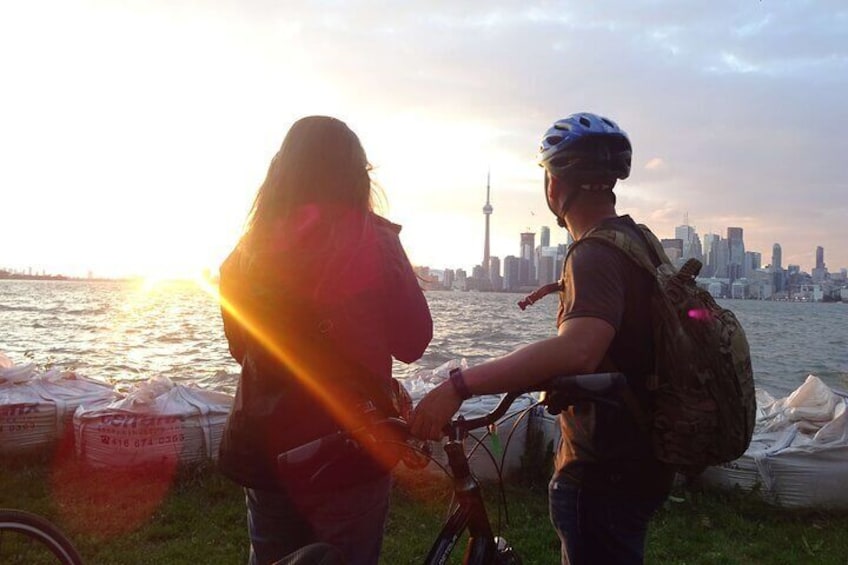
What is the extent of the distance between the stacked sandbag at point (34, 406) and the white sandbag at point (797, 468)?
642 cm

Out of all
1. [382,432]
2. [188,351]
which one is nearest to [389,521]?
[382,432]

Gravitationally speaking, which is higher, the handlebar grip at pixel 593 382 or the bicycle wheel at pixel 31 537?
the handlebar grip at pixel 593 382

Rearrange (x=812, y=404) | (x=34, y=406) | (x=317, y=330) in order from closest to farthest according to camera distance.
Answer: (x=317, y=330)
(x=34, y=406)
(x=812, y=404)

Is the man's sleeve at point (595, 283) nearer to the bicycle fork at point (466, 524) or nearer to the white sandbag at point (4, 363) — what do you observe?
the bicycle fork at point (466, 524)

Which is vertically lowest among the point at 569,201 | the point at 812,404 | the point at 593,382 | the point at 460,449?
the point at 812,404

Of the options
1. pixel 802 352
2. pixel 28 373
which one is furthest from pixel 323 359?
pixel 802 352

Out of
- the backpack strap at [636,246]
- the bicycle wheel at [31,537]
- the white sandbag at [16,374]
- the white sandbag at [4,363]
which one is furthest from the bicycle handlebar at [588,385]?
the white sandbag at [4,363]

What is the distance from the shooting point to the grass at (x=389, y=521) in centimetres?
543

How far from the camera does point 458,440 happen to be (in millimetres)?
2158

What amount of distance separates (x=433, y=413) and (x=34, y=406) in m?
6.39

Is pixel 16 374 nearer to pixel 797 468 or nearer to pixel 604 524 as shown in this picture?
pixel 604 524

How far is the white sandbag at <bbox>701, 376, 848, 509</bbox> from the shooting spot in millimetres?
6516

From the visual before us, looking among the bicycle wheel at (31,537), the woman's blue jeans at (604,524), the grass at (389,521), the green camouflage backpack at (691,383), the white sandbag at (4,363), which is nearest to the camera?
the green camouflage backpack at (691,383)

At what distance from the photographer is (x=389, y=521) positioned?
6020 mm
